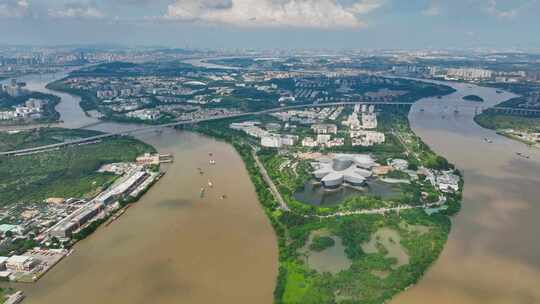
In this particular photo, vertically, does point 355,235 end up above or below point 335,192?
below

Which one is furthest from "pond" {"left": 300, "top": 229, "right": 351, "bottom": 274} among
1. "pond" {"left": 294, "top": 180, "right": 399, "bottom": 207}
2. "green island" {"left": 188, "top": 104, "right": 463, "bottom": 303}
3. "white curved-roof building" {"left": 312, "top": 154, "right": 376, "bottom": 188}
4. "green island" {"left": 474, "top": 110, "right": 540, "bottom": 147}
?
"green island" {"left": 474, "top": 110, "right": 540, "bottom": 147}

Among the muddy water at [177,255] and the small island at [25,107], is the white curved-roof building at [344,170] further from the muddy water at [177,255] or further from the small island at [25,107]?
the small island at [25,107]

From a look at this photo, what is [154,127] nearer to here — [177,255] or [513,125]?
[177,255]

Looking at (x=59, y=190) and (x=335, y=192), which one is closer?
(x=335, y=192)

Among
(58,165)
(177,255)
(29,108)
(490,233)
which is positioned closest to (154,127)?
(58,165)

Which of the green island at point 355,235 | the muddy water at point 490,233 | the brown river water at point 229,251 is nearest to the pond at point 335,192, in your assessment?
the green island at point 355,235

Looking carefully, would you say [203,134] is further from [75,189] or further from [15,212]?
[15,212]
